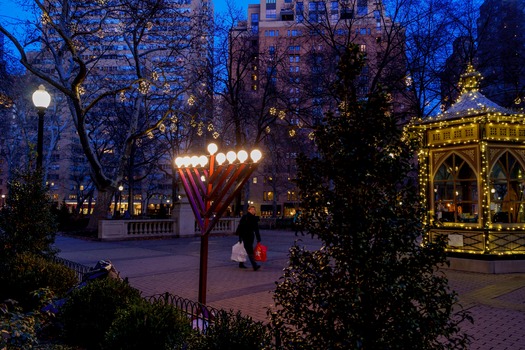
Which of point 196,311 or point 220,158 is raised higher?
point 220,158

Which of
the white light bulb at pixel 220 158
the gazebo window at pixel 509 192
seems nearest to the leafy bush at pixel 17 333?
the white light bulb at pixel 220 158

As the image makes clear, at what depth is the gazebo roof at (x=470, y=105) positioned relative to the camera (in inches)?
506

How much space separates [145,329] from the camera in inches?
188

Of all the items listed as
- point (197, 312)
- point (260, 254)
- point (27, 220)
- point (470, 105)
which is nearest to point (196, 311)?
point (197, 312)

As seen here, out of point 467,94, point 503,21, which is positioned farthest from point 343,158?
point 503,21

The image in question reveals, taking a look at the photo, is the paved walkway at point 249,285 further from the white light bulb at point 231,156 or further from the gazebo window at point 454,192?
the white light bulb at point 231,156

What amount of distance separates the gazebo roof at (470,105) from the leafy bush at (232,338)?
11.8 meters

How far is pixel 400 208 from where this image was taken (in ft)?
10.4

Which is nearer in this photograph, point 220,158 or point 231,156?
point 231,156

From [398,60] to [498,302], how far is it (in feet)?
72.7

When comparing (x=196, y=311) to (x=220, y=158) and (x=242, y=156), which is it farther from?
(x=220, y=158)

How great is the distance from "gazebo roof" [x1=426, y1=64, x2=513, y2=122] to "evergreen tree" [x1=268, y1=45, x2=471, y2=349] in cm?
1131

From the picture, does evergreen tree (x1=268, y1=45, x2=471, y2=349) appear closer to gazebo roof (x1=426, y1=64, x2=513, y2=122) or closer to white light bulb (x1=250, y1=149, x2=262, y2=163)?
white light bulb (x1=250, y1=149, x2=262, y2=163)

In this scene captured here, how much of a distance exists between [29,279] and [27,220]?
2.83m
